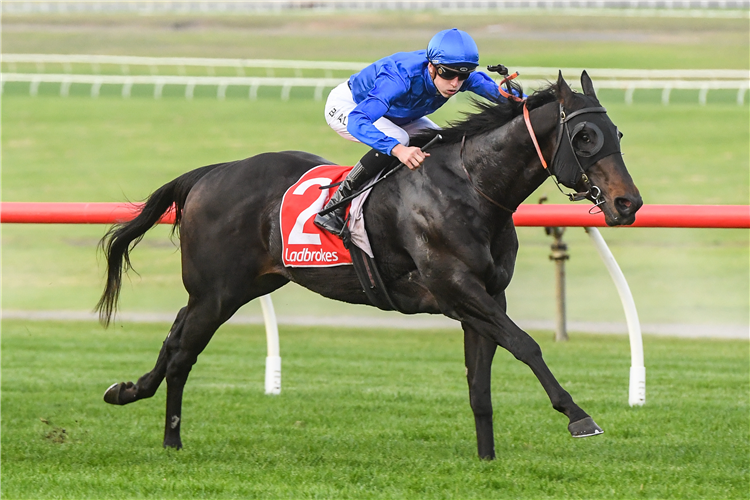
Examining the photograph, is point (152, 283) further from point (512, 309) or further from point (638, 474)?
point (638, 474)

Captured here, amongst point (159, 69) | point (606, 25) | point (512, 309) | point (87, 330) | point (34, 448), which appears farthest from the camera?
point (606, 25)

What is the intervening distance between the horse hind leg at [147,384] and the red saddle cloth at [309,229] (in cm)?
77

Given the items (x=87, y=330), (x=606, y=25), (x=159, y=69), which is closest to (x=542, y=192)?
(x=87, y=330)

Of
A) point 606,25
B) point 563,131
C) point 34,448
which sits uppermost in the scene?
point 563,131

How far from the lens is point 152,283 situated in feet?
42.2

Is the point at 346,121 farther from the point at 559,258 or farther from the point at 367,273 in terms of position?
the point at 559,258

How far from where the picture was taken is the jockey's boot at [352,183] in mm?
4441

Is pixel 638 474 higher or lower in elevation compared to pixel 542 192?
higher

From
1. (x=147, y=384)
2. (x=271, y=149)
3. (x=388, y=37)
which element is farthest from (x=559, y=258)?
(x=388, y=37)

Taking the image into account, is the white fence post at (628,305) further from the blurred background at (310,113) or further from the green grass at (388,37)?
the green grass at (388,37)

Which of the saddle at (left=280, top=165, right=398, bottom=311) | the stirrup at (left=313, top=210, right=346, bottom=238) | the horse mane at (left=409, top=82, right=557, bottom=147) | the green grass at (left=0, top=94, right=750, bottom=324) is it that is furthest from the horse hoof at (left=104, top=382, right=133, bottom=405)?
the horse mane at (left=409, top=82, right=557, bottom=147)

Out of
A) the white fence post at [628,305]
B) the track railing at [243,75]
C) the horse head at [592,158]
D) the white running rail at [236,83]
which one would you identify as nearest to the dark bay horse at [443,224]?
the horse head at [592,158]

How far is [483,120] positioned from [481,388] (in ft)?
3.93

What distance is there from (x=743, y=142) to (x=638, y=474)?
1821cm
